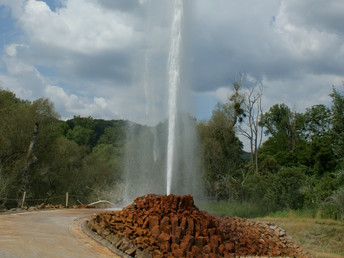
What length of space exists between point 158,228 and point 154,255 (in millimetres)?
1015

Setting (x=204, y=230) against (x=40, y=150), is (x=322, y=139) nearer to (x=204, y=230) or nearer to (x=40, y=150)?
(x=40, y=150)

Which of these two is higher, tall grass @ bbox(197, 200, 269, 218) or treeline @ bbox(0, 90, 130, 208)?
treeline @ bbox(0, 90, 130, 208)

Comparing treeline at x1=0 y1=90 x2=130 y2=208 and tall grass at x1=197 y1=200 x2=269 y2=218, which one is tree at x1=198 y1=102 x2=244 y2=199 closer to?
tall grass at x1=197 y1=200 x2=269 y2=218

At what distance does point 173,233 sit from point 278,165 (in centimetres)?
3022

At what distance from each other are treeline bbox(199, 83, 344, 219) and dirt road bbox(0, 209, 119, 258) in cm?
1254

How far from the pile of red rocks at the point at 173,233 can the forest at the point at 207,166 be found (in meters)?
8.57

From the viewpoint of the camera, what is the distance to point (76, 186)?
118 ft

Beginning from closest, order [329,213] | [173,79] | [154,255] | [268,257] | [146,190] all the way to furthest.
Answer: [154,255] < [268,257] < [173,79] < [329,213] < [146,190]

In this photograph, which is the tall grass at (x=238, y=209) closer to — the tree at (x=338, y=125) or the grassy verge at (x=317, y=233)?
A: the grassy verge at (x=317, y=233)

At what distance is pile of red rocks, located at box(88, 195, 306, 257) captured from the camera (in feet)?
29.0

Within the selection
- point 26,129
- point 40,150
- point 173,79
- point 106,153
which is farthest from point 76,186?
point 173,79

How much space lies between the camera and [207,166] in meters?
31.2

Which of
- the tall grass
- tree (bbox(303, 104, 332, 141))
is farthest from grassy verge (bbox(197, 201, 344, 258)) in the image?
tree (bbox(303, 104, 332, 141))

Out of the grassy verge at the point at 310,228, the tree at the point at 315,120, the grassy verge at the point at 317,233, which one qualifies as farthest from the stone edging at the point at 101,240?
the tree at the point at 315,120
